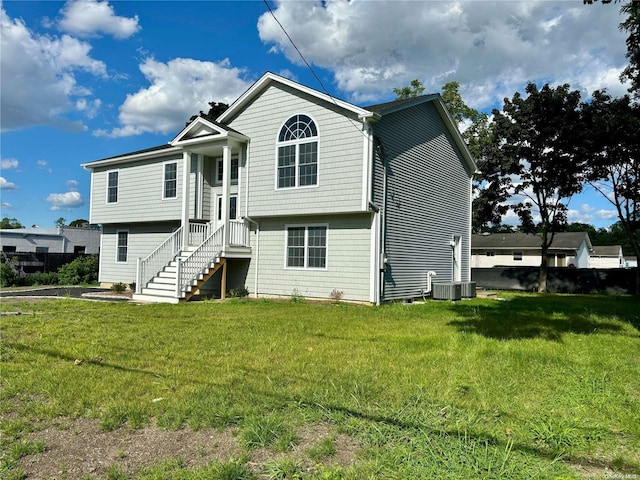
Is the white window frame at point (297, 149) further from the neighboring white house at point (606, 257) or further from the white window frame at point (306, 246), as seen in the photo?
the neighboring white house at point (606, 257)

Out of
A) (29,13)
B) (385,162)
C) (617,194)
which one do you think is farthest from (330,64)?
(617,194)

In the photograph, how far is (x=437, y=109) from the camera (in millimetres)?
16203

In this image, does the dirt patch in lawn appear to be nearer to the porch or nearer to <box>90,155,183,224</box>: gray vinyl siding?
the porch

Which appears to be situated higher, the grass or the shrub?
the shrub

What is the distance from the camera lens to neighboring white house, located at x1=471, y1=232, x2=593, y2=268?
36.1 metres

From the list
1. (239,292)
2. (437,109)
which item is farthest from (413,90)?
(239,292)

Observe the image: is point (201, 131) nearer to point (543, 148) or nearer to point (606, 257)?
point (543, 148)

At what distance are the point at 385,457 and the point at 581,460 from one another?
144cm

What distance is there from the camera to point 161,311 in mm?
10742

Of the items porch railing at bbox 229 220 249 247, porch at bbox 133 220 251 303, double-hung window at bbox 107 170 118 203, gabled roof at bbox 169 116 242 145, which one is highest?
gabled roof at bbox 169 116 242 145

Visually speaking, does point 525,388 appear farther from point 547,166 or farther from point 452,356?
point 547,166

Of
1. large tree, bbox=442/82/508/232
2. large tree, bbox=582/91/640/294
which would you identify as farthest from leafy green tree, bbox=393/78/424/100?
large tree, bbox=582/91/640/294

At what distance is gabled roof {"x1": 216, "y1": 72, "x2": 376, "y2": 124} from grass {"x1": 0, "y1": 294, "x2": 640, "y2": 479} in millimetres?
6338

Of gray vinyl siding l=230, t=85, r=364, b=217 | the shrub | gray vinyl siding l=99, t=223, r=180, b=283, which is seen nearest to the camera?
gray vinyl siding l=230, t=85, r=364, b=217
